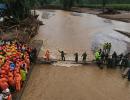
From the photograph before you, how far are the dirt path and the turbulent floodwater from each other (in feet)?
11.2

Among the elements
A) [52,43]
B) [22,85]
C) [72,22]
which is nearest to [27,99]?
[22,85]

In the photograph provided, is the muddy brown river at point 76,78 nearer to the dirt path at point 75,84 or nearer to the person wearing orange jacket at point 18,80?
the dirt path at point 75,84

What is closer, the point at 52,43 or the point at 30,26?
the point at 52,43

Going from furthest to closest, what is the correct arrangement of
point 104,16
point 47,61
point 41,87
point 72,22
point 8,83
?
point 104,16, point 72,22, point 47,61, point 41,87, point 8,83

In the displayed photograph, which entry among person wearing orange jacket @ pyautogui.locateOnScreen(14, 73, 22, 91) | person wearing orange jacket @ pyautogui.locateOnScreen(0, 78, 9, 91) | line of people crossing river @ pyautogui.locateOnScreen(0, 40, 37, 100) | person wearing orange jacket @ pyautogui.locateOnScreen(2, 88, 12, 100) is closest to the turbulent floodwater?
line of people crossing river @ pyautogui.locateOnScreen(0, 40, 37, 100)

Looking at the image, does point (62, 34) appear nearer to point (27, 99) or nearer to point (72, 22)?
point (72, 22)

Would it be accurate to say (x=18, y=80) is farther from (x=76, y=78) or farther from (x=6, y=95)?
(x=76, y=78)

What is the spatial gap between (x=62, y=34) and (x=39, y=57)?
10.8 m

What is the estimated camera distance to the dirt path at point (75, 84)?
57.8ft

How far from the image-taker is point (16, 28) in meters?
31.4

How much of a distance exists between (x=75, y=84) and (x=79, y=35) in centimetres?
1540

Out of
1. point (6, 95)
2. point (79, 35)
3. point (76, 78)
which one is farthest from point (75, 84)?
point (79, 35)

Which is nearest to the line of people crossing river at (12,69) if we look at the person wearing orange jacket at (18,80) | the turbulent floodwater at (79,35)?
the person wearing orange jacket at (18,80)

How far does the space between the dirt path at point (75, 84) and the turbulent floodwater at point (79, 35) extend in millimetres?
3410
